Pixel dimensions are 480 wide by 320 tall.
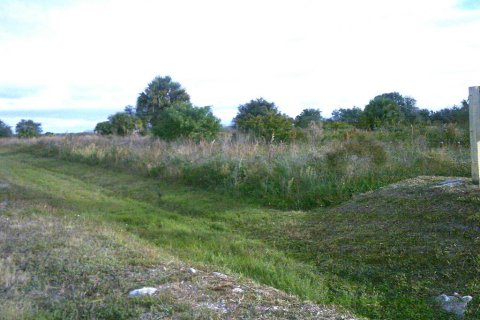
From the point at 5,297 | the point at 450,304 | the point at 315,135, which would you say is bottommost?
the point at 450,304

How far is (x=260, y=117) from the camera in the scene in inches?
871

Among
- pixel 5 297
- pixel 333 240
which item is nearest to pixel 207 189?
pixel 333 240

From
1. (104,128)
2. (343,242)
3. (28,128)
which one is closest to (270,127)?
(343,242)

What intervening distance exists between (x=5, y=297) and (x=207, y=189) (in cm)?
890

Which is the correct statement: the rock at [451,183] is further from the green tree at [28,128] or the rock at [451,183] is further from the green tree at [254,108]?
the green tree at [28,128]

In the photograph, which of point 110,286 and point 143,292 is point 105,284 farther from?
point 143,292

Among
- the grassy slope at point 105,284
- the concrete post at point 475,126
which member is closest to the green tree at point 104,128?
the grassy slope at point 105,284

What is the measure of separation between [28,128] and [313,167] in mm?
54174

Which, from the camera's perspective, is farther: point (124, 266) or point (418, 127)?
point (418, 127)

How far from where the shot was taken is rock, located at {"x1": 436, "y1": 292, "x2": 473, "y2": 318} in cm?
512

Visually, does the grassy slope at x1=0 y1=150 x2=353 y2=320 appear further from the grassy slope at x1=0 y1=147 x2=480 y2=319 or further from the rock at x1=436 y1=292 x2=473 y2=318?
the rock at x1=436 y1=292 x2=473 y2=318

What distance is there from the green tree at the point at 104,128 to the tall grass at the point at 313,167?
959 inches

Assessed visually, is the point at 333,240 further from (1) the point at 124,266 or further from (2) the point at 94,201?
(2) the point at 94,201

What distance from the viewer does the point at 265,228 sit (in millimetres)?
9227
